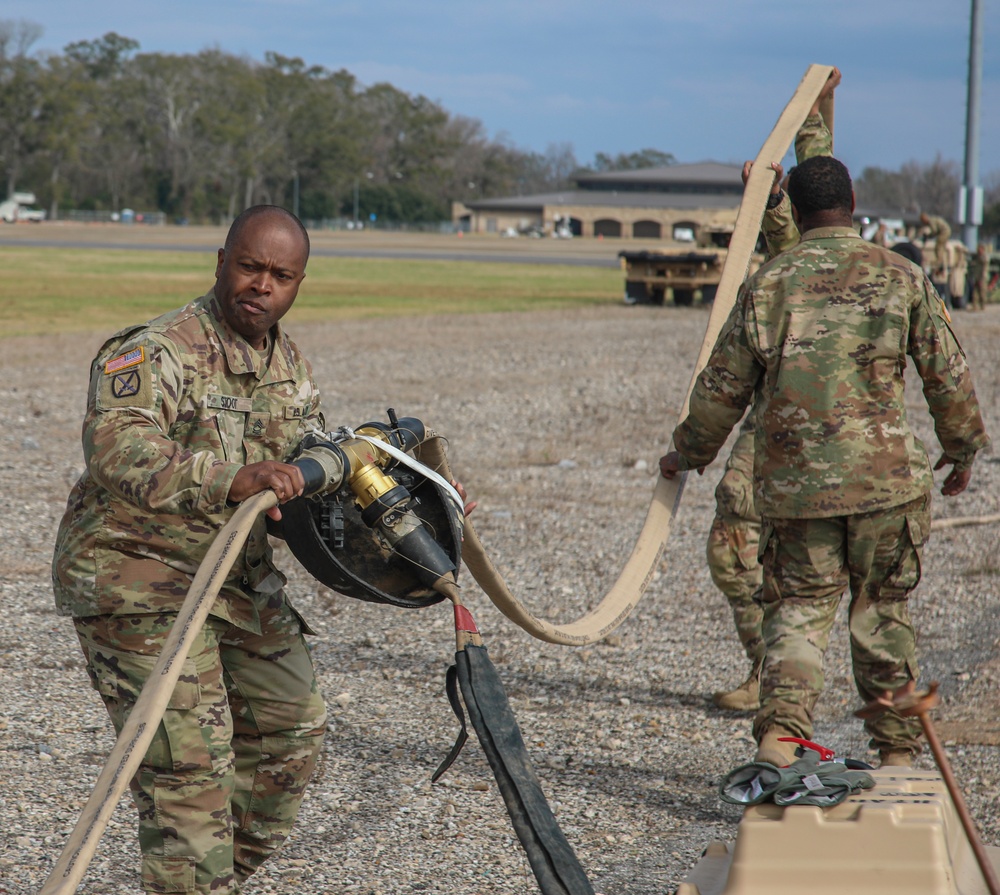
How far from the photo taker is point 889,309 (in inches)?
162

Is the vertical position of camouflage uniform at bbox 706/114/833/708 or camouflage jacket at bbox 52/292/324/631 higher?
camouflage jacket at bbox 52/292/324/631

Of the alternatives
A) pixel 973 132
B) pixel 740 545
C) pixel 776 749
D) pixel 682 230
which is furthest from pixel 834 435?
pixel 682 230

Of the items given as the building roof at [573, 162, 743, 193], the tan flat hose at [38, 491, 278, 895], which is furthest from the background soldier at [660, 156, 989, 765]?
the building roof at [573, 162, 743, 193]

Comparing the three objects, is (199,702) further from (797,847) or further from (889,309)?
(889,309)

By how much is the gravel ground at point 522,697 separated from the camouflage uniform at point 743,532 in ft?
1.48

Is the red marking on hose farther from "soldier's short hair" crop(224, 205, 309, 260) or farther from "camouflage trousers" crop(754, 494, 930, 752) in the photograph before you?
"camouflage trousers" crop(754, 494, 930, 752)

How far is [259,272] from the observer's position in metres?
3.22

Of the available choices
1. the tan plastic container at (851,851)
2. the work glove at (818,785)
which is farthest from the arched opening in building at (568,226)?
the tan plastic container at (851,851)

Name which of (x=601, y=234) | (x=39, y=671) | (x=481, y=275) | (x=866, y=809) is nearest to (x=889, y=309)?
(x=866, y=809)

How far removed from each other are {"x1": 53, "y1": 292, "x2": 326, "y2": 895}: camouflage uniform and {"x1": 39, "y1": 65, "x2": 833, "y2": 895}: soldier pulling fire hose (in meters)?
0.17

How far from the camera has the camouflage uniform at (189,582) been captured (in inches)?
118

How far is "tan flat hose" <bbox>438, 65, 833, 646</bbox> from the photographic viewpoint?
383 centimetres

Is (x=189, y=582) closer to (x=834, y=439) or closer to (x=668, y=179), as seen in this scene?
(x=834, y=439)

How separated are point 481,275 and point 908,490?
3858cm
